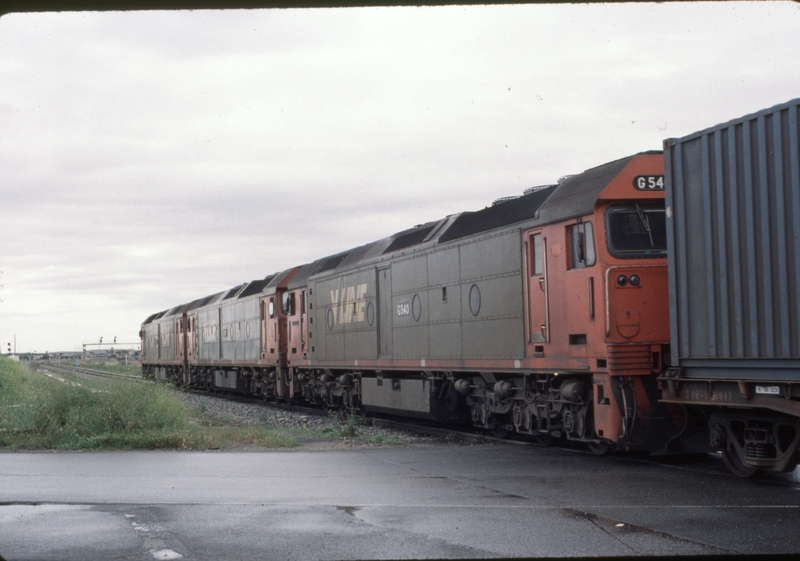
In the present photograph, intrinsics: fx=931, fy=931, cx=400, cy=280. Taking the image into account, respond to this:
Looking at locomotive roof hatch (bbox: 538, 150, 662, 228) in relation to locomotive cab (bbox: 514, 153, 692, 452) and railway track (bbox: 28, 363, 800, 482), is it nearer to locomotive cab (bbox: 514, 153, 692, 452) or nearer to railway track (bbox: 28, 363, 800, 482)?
locomotive cab (bbox: 514, 153, 692, 452)

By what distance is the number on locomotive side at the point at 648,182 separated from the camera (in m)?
12.1

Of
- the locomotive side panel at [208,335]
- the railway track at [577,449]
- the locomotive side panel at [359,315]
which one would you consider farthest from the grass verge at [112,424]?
the locomotive side panel at [208,335]

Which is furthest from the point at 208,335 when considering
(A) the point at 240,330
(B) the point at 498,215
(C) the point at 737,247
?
(C) the point at 737,247

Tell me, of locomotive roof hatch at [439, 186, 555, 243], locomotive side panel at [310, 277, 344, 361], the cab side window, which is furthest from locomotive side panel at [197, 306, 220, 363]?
the cab side window

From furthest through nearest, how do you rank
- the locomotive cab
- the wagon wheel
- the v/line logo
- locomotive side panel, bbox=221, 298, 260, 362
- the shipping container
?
locomotive side panel, bbox=221, 298, 260, 362
the v/line logo
the wagon wheel
the locomotive cab
the shipping container

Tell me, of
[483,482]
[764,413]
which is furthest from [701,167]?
[483,482]

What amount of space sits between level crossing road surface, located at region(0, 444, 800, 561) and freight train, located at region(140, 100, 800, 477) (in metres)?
0.79

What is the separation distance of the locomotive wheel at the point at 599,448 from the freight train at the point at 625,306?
2.1 inches

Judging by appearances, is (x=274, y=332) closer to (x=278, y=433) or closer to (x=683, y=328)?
(x=278, y=433)

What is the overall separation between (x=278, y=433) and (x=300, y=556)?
10336 mm

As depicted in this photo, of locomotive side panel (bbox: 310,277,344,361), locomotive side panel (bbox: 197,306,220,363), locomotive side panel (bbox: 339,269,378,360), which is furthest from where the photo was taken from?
locomotive side panel (bbox: 197,306,220,363)

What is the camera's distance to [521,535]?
771cm

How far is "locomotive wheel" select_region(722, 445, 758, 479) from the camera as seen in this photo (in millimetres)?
10492

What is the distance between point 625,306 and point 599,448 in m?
2.30
